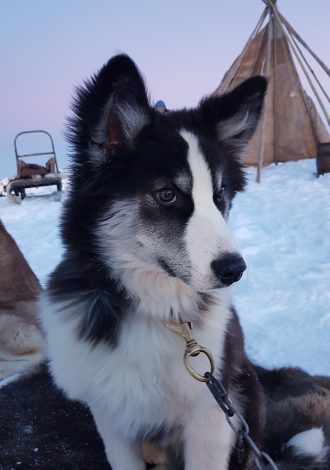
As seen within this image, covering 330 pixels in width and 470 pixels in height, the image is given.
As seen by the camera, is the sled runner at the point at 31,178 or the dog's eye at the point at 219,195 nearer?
the dog's eye at the point at 219,195

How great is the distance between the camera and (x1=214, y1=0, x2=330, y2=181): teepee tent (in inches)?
452

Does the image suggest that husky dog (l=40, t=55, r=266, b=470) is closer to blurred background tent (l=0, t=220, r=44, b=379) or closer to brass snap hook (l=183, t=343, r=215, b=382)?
brass snap hook (l=183, t=343, r=215, b=382)

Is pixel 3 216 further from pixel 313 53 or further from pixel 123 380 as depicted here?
pixel 123 380

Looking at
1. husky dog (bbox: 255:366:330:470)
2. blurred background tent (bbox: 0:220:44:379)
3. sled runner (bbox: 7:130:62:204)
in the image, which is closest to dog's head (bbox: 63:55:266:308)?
husky dog (bbox: 255:366:330:470)

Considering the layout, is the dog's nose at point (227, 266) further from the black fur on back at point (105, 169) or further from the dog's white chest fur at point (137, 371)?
the dog's white chest fur at point (137, 371)

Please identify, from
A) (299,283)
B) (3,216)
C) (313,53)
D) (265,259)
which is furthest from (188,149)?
(313,53)

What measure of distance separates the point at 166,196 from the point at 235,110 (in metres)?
0.63

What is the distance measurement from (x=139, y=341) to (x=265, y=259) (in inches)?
166

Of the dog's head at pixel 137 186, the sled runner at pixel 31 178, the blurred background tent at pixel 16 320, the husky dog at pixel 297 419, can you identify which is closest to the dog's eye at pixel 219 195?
the dog's head at pixel 137 186

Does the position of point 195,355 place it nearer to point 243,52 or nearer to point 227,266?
point 227,266

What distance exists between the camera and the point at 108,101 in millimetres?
1846

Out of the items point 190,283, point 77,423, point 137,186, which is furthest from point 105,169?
point 77,423

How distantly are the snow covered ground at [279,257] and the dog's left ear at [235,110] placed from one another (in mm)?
860

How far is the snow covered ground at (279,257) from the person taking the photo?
391 cm
